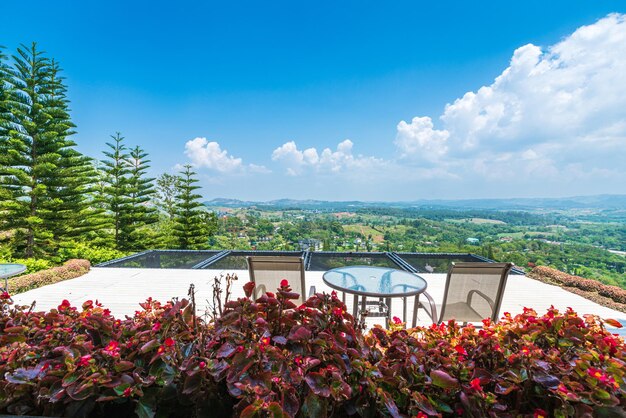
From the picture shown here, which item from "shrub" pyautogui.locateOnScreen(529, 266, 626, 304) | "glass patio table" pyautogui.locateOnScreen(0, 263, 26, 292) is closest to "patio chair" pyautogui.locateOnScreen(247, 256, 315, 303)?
"glass patio table" pyautogui.locateOnScreen(0, 263, 26, 292)

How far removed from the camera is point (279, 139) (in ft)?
63.8

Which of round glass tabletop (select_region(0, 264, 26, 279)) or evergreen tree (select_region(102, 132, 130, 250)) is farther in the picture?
evergreen tree (select_region(102, 132, 130, 250))

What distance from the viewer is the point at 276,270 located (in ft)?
7.83

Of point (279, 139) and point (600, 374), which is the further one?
point (279, 139)

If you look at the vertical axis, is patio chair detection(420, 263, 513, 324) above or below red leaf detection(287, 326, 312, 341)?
below

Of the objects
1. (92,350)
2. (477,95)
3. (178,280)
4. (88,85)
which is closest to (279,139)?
(88,85)

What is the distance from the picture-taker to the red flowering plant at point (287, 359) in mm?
669

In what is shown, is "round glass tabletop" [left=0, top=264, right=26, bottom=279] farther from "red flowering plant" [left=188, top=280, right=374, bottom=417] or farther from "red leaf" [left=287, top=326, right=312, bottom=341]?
"red leaf" [left=287, top=326, right=312, bottom=341]

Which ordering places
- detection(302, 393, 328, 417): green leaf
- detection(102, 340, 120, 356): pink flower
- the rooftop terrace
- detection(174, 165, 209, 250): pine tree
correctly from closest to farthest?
1. detection(302, 393, 328, 417): green leaf
2. detection(102, 340, 120, 356): pink flower
3. the rooftop terrace
4. detection(174, 165, 209, 250): pine tree

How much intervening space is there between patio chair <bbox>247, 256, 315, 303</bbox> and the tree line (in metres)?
10.5

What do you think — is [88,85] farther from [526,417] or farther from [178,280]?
[526,417]

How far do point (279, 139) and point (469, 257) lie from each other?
15.8 metres

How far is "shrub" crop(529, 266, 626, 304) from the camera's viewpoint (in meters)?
4.22

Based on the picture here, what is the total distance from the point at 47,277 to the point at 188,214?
8392 millimetres
